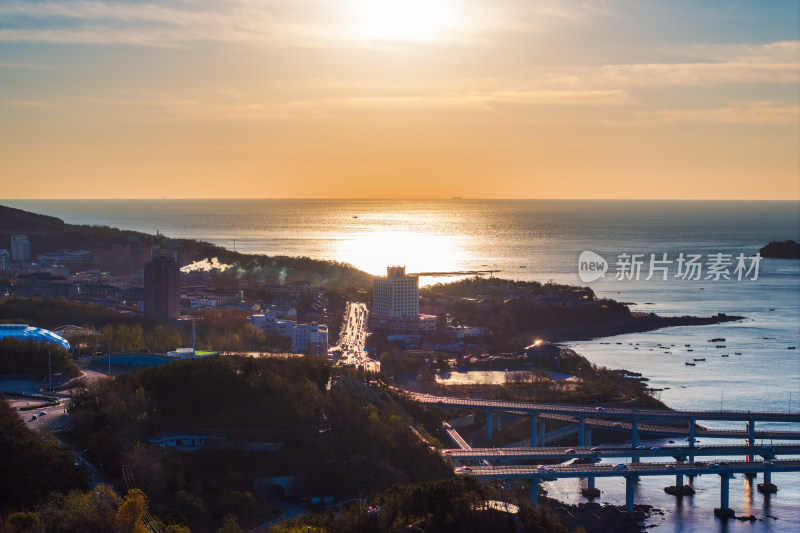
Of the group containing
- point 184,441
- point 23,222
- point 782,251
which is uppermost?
point 23,222

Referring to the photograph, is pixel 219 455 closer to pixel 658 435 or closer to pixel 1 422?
pixel 1 422

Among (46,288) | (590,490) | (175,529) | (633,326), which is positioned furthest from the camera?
(633,326)

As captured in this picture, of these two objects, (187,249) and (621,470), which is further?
(187,249)

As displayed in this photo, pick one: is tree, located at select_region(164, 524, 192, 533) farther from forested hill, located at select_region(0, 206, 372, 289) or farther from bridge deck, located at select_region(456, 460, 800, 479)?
forested hill, located at select_region(0, 206, 372, 289)

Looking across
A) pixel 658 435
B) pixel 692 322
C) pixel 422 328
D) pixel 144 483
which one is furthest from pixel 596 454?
pixel 692 322

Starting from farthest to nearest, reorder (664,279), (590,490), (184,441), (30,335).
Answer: (664,279)
(30,335)
(590,490)
(184,441)

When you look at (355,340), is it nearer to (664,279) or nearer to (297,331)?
(297,331)

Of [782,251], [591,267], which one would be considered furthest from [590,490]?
[782,251]

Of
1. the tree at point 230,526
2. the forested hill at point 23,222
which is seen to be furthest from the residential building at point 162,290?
the forested hill at point 23,222
